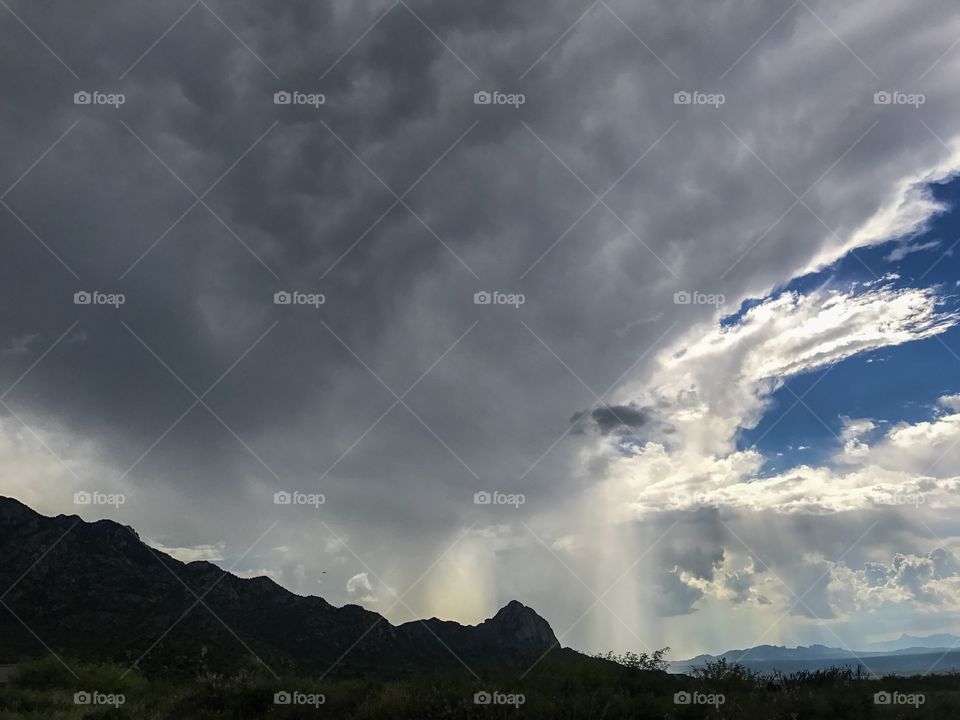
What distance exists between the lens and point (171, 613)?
64.1 m

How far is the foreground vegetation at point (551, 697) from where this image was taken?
11992mm

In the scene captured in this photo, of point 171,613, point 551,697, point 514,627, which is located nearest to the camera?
point 551,697

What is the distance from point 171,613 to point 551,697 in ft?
202

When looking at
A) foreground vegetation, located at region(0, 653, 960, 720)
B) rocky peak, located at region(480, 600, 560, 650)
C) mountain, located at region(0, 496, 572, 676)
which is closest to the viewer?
foreground vegetation, located at region(0, 653, 960, 720)

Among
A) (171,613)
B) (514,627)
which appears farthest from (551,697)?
(514,627)

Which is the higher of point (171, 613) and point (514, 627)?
point (171, 613)

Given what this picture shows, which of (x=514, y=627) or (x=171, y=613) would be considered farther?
(x=514, y=627)

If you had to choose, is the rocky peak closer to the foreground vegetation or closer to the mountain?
the mountain

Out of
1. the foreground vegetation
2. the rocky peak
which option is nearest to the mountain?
the rocky peak

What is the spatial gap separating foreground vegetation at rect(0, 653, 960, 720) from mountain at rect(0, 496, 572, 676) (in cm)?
3581

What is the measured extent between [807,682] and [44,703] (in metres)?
18.8

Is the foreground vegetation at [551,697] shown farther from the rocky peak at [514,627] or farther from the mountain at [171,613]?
the rocky peak at [514,627]

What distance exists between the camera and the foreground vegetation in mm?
11992

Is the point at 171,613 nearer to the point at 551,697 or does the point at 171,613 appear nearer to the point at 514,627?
the point at 514,627
